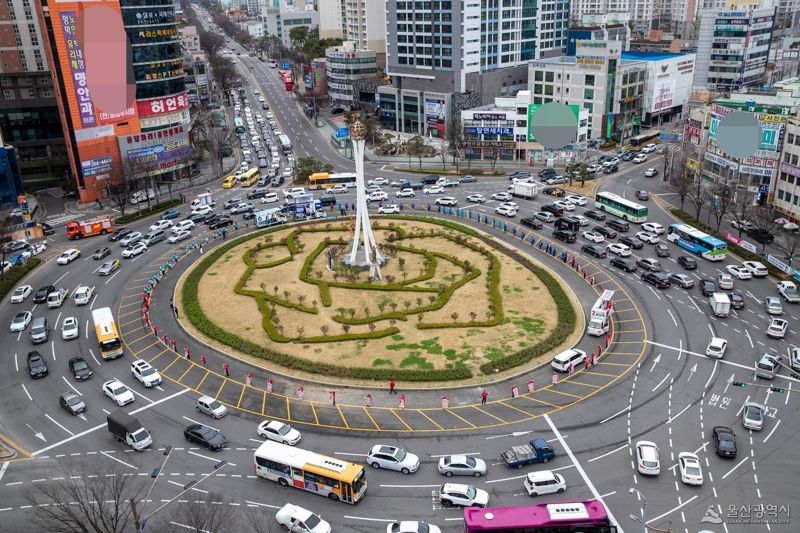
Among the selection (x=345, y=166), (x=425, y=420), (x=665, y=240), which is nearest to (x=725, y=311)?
(x=665, y=240)

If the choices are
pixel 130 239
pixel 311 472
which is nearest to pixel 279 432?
pixel 311 472

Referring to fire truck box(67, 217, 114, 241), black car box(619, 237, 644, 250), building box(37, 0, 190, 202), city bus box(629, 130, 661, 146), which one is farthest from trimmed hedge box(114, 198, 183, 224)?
city bus box(629, 130, 661, 146)

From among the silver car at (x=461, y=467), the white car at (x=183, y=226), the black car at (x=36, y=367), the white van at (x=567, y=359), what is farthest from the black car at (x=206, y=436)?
the white car at (x=183, y=226)

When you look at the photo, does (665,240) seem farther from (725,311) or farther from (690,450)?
(690,450)

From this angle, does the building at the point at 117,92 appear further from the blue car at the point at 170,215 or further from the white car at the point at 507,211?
the white car at the point at 507,211

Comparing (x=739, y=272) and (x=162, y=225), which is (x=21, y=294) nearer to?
(x=162, y=225)

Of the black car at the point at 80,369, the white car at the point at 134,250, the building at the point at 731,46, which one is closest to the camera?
the black car at the point at 80,369
